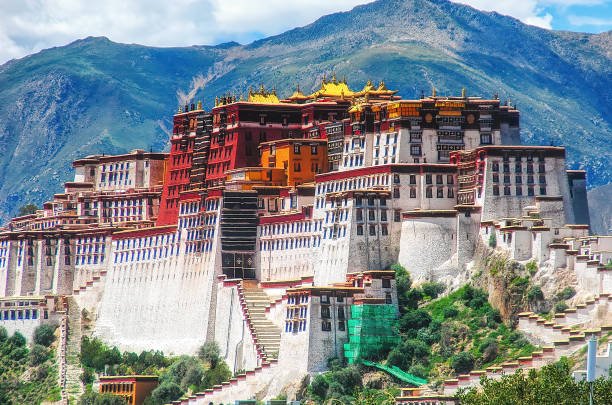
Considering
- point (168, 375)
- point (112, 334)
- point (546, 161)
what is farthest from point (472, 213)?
point (112, 334)

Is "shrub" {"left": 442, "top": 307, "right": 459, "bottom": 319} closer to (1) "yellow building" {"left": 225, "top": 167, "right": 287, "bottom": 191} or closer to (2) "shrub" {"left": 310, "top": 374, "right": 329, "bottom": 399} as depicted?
→ (2) "shrub" {"left": 310, "top": 374, "right": 329, "bottom": 399}

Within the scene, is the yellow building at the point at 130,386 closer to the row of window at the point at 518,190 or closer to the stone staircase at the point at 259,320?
the stone staircase at the point at 259,320

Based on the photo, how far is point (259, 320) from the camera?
16775 cm

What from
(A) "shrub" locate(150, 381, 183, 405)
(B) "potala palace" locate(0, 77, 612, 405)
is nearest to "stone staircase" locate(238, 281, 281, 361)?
(B) "potala palace" locate(0, 77, 612, 405)

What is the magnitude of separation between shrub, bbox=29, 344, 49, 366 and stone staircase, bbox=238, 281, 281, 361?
22.7 m

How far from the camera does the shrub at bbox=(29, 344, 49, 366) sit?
18675cm

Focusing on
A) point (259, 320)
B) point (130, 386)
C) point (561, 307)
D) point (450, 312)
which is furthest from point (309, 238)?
point (561, 307)

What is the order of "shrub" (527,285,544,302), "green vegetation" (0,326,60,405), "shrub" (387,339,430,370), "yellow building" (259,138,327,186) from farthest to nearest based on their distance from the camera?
"yellow building" (259,138,327,186) → "green vegetation" (0,326,60,405) → "shrub" (387,339,430,370) → "shrub" (527,285,544,302)

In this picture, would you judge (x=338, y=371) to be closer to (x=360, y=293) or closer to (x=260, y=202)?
(x=360, y=293)

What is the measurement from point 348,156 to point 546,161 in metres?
22.1

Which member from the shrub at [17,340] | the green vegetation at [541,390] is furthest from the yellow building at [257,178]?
the green vegetation at [541,390]

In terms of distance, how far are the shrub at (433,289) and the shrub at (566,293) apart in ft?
44.0

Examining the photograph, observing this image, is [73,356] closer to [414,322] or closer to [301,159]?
[301,159]

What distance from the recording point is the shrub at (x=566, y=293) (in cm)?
14812
